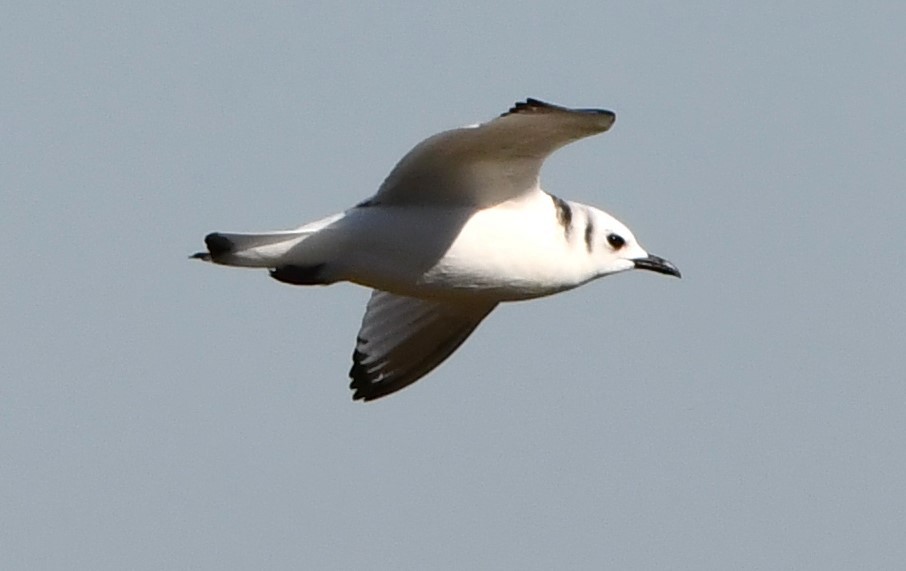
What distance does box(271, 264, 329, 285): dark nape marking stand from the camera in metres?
13.3

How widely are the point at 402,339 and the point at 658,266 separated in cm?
184

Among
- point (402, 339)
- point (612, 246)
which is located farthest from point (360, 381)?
point (612, 246)

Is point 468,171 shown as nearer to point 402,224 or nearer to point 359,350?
point 402,224

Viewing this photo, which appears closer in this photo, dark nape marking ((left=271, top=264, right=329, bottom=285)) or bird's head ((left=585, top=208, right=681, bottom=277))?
dark nape marking ((left=271, top=264, right=329, bottom=285))

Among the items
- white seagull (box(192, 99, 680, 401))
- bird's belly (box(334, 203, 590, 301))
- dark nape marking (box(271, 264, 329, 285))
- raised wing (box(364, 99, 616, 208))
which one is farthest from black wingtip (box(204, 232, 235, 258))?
raised wing (box(364, 99, 616, 208))

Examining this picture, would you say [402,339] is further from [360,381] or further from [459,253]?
[459,253]

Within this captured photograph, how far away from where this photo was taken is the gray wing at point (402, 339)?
50.6 ft

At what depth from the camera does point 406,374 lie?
15562 mm

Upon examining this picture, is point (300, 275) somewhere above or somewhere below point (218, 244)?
below

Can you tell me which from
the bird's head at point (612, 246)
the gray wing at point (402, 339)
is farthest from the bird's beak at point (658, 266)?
the gray wing at point (402, 339)

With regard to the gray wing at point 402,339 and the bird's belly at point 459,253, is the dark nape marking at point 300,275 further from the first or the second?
the gray wing at point 402,339

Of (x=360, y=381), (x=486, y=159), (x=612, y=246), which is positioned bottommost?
(x=360, y=381)

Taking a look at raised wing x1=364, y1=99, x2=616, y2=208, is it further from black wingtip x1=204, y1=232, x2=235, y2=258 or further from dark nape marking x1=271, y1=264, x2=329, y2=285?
black wingtip x1=204, y1=232, x2=235, y2=258

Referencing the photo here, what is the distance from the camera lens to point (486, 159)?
13391 millimetres
